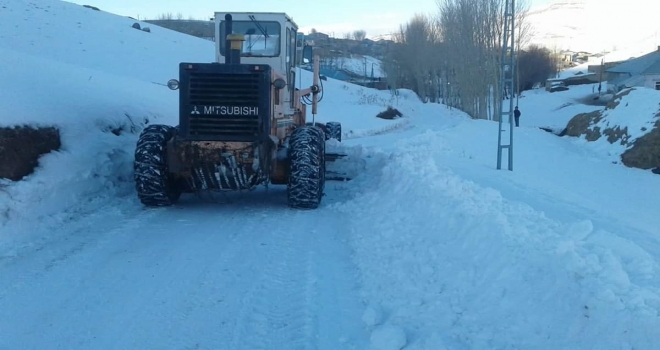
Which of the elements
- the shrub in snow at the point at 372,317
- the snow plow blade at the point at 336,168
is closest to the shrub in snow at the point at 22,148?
the snow plow blade at the point at 336,168

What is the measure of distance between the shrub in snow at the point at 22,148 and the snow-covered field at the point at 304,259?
0.20 metres

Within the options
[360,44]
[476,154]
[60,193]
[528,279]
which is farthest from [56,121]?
[360,44]

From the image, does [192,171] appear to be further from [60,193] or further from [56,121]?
[56,121]

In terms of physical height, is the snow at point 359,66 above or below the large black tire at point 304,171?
above

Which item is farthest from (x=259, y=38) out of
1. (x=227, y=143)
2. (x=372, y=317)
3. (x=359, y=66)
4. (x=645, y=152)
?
(x=359, y=66)

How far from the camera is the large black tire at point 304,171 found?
10.6 m

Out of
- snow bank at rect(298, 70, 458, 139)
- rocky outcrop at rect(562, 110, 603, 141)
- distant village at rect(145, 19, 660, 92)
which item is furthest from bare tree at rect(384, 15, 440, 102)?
rocky outcrop at rect(562, 110, 603, 141)

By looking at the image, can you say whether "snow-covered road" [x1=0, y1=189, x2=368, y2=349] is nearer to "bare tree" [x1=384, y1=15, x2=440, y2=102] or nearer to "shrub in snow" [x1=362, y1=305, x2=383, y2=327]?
"shrub in snow" [x1=362, y1=305, x2=383, y2=327]

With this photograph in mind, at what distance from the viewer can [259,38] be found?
12.0 metres

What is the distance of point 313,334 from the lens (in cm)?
546

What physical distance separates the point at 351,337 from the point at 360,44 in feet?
559

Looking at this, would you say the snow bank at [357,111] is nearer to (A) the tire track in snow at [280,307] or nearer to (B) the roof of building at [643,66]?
(A) the tire track in snow at [280,307]

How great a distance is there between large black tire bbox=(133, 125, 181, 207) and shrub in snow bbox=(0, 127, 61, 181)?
1.49 meters

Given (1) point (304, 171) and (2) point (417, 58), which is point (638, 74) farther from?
(1) point (304, 171)
